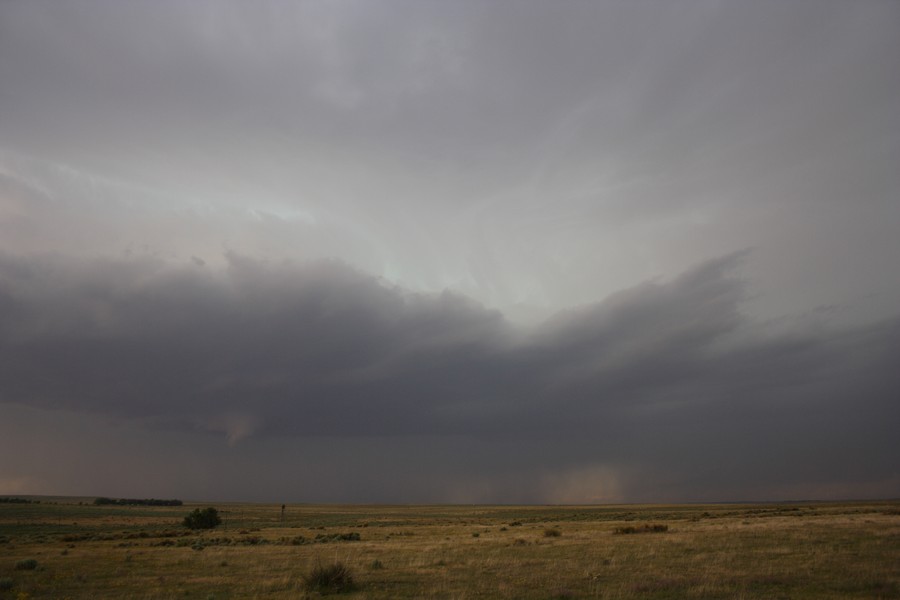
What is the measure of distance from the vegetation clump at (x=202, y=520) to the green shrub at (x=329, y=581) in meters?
58.5

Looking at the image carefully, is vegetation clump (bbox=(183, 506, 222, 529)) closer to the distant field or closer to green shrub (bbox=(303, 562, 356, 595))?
the distant field

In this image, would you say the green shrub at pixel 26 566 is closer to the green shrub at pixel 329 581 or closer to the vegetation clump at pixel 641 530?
the green shrub at pixel 329 581

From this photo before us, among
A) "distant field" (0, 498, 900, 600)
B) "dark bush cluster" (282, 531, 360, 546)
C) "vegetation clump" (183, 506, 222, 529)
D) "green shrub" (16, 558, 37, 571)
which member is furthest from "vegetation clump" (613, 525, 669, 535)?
"vegetation clump" (183, 506, 222, 529)

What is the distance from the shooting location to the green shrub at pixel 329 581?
1825cm

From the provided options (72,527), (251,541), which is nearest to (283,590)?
(251,541)

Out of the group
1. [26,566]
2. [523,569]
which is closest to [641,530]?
[523,569]

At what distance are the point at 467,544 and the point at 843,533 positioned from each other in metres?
22.9

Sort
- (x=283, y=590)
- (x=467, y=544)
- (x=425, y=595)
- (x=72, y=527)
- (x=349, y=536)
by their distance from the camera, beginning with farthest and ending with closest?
(x=72, y=527), (x=349, y=536), (x=467, y=544), (x=283, y=590), (x=425, y=595)

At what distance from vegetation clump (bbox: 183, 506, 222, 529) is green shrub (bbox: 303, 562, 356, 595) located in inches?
2303

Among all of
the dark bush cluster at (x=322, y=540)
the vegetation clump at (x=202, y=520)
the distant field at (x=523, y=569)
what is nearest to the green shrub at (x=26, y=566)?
the distant field at (x=523, y=569)

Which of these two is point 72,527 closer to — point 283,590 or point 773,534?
point 283,590

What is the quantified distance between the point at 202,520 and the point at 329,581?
6102 centimetres

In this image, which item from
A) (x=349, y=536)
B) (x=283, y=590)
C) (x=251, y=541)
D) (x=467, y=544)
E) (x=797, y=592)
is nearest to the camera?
(x=797, y=592)

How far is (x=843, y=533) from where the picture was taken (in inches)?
1278
